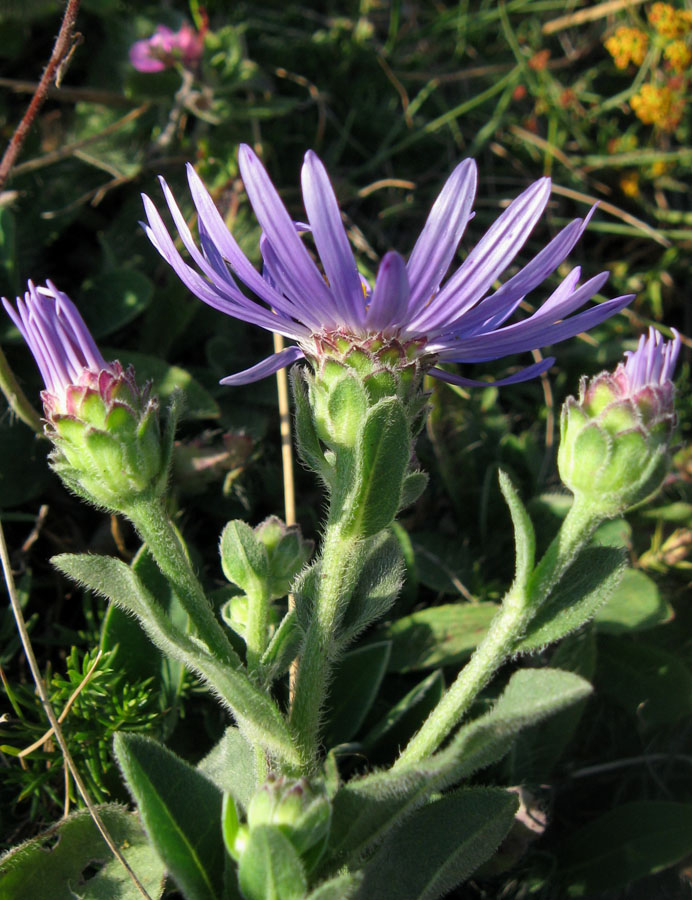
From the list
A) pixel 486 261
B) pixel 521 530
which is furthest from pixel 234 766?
pixel 486 261

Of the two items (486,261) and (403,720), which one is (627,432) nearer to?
(486,261)

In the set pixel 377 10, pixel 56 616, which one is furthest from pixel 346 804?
pixel 377 10

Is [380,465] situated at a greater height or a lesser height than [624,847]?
greater

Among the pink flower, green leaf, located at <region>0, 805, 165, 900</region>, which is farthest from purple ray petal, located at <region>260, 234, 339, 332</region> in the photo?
the pink flower

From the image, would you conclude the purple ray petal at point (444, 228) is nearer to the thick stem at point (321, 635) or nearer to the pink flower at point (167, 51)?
the thick stem at point (321, 635)

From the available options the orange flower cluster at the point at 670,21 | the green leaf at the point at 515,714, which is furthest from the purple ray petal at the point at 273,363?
the orange flower cluster at the point at 670,21

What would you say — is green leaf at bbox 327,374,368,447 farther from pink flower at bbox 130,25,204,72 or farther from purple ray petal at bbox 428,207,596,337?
pink flower at bbox 130,25,204,72
